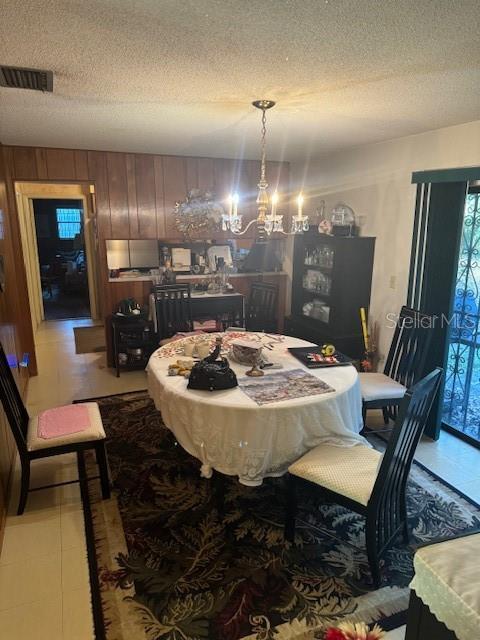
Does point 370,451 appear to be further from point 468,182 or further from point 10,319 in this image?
point 10,319

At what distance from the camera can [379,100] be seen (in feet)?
7.95

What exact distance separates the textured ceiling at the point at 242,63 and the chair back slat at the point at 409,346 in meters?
1.41

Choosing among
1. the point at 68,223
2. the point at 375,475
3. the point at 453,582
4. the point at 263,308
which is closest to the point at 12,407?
the point at 375,475

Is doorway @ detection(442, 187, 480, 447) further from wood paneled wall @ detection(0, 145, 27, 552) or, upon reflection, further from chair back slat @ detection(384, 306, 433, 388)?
wood paneled wall @ detection(0, 145, 27, 552)

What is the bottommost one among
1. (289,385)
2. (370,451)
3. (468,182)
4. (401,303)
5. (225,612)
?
(225,612)

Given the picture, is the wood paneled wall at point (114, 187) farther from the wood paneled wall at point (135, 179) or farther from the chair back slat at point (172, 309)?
the chair back slat at point (172, 309)

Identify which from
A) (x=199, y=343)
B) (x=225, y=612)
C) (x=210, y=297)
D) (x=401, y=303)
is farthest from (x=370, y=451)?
(x=210, y=297)

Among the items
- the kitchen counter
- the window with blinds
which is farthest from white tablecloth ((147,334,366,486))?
the window with blinds

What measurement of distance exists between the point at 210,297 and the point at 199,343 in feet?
6.36

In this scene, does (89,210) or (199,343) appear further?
(89,210)

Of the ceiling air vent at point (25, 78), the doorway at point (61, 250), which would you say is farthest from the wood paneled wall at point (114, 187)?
the doorway at point (61, 250)

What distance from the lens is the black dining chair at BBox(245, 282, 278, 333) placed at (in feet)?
15.7

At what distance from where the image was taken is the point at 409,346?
326 centimetres

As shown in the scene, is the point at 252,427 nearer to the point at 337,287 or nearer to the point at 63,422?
the point at 63,422
